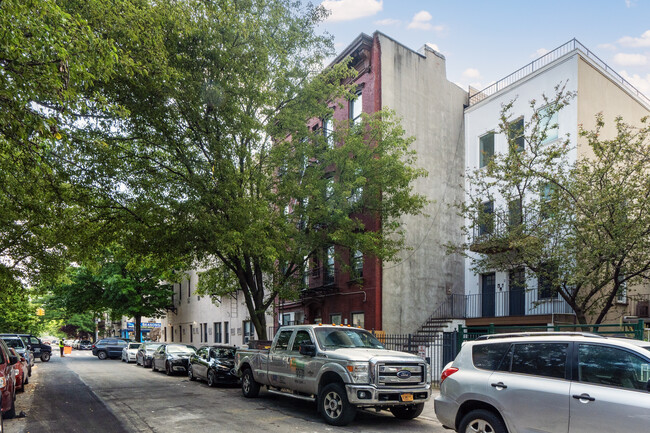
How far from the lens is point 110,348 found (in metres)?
38.0

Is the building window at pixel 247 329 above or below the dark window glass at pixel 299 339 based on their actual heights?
below

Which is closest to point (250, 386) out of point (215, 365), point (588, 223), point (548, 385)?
point (215, 365)

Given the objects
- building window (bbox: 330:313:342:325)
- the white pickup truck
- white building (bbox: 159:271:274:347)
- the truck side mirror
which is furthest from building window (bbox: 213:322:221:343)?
the truck side mirror

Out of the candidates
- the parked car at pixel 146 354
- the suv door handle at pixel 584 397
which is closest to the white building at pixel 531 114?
the suv door handle at pixel 584 397

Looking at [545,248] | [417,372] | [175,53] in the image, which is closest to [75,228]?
[175,53]

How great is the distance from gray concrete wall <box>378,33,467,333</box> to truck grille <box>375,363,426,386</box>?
1104 cm

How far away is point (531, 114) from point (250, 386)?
47.7 ft

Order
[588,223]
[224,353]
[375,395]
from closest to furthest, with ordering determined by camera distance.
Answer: [375,395], [588,223], [224,353]

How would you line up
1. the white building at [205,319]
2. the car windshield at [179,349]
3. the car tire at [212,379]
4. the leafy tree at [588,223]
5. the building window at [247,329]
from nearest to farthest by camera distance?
the leafy tree at [588,223]
the car tire at [212,379]
the car windshield at [179,349]
the building window at [247,329]
the white building at [205,319]

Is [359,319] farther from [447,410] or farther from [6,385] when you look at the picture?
[447,410]

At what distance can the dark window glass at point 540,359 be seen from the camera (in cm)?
636

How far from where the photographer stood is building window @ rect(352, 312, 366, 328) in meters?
21.5

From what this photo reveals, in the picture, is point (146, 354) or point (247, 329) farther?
point (247, 329)

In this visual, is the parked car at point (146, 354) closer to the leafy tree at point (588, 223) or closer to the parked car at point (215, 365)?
the parked car at point (215, 365)
